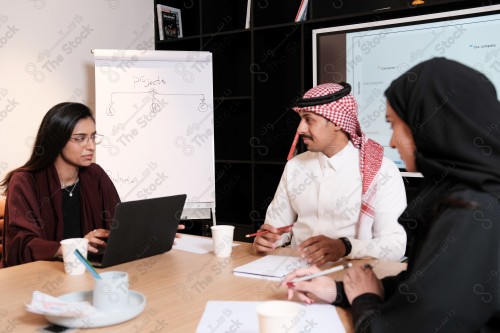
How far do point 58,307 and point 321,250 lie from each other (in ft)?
2.79

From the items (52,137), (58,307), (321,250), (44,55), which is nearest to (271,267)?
(321,250)

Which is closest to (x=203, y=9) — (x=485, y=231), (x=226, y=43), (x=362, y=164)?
(x=226, y=43)

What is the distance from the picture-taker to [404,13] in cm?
312

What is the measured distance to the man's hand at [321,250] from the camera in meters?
1.67

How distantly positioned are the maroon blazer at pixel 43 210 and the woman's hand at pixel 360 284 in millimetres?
1086

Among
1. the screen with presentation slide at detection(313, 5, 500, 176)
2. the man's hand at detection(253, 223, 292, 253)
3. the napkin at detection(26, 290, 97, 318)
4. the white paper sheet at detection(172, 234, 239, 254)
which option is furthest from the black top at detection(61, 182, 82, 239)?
the screen with presentation slide at detection(313, 5, 500, 176)

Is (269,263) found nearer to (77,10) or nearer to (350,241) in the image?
(350,241)

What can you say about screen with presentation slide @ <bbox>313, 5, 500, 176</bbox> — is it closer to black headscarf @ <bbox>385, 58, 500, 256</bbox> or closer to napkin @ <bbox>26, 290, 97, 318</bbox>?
black headscarf @ <bbox>385, 58, 500, 256</bbox>

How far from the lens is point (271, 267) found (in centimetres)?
163

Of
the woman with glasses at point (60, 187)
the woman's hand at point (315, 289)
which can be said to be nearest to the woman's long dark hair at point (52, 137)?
the woman with glasses at point (60, 187)

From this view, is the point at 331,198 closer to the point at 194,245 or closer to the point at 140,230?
the point at 194,245

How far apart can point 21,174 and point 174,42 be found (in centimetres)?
222

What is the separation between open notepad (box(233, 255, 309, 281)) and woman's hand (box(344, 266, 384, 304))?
0.27 m

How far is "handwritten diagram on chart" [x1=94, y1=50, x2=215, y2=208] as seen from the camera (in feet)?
11.1
